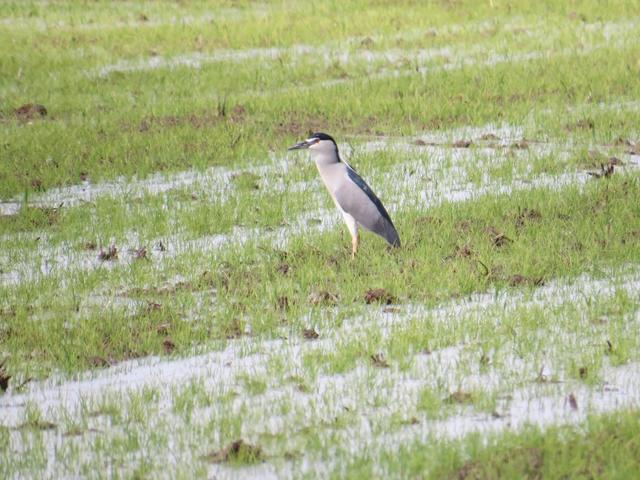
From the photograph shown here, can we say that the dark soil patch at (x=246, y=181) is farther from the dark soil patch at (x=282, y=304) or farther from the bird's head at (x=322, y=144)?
the dark soil patch at (x=282, y=304)

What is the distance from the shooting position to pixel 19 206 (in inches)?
460

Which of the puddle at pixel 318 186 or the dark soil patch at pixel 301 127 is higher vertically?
the dark soil patch at pixel 301 127

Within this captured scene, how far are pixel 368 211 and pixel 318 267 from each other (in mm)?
613

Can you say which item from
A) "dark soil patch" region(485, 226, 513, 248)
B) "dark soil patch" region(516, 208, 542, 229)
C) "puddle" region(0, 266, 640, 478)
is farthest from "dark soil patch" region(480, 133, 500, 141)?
"puddle" region(0, 266, 640, 478)

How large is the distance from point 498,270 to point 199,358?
252 cm

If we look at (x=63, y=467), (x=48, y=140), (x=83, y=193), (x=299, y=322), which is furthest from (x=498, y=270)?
(x=48, y=140)

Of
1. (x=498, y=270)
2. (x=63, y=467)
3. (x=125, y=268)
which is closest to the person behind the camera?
(x=63, y=467)

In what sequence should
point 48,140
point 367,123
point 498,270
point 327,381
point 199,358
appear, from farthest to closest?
point 367,123 < point 48,140 < point 498,270 < point 199,358 < point 327,381

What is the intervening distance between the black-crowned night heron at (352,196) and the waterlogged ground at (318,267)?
226mm

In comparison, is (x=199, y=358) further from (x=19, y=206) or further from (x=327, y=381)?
(x=19, y=206)

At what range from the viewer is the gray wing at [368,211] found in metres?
9.57

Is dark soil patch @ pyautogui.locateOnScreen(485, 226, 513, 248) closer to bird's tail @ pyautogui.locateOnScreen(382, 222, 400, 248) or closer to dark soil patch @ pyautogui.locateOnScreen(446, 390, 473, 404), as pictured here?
bird's tail @ pyautogui.locateOnScreen(382, 222, 400, 248)

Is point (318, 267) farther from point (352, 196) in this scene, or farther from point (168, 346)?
point (168, 346)

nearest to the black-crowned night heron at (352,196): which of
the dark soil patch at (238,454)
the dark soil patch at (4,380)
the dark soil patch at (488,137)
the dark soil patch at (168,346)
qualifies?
the dark soil patch at (168,346)
